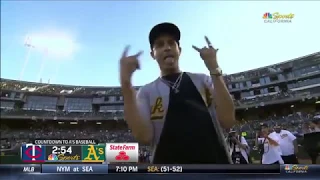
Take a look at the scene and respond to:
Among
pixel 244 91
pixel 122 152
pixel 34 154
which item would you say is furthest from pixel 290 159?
pixel 34 154

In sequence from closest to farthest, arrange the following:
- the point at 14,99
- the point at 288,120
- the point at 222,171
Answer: the point at 222,171 < the point at 288,120 < the point at 14,99

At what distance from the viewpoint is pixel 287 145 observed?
2.42 m

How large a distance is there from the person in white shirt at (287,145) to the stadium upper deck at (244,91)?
0.25m

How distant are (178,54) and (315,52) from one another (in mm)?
1084

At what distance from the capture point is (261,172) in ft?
7.68

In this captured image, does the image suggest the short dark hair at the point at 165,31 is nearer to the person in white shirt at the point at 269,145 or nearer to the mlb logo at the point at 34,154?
the person in white shirt at the point at 269,145

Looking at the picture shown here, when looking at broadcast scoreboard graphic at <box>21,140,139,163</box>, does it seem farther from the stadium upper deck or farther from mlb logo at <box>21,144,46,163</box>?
the stadium upper deck

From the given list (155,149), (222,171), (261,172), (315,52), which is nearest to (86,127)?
(155,149)

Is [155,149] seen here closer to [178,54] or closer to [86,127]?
[86,127]

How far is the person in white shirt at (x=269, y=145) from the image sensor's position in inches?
95.7

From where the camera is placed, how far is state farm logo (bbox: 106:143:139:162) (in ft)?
7.85

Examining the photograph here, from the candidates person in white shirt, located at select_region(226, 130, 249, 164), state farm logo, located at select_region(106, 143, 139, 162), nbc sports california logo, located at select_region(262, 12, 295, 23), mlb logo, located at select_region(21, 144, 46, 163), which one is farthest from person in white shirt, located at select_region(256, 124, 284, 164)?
mlb logo, located at select_region(21, 144, 46, 163)

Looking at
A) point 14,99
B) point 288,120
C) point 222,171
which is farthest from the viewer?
point 14,99

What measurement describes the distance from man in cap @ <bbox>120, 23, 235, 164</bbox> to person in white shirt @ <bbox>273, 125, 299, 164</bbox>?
433 millimetres
